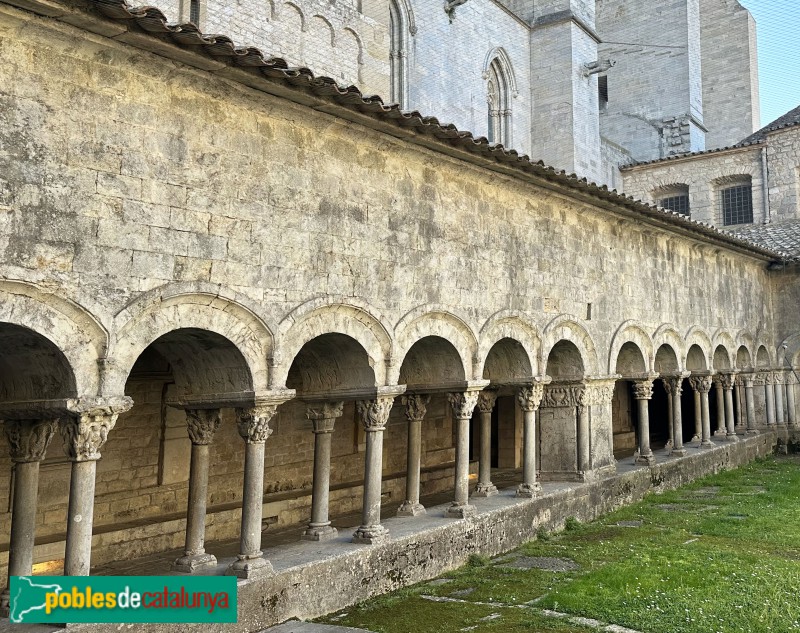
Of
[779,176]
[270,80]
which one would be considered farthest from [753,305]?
[270,80]

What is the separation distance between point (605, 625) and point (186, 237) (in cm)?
500

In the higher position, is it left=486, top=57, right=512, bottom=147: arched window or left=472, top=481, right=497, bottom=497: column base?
left=486, top=57, right=512, bottom=147: arched window

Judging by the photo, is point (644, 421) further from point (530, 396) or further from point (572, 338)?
point (530, 396)

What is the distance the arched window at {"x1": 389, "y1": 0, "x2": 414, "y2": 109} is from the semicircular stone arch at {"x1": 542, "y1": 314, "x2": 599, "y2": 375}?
8.05 m

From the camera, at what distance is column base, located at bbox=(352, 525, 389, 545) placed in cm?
819

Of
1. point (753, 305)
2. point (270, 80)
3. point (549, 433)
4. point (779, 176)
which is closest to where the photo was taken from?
point (270, 80)

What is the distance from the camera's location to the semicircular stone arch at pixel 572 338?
11.4 m

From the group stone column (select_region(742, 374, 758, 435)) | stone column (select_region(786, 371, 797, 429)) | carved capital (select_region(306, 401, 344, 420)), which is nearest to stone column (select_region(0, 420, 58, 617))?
carved capital (select_region(306, 401, 344, 420))

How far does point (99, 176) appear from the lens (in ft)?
19.9

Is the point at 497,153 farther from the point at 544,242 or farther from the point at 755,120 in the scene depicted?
the point at 755,120

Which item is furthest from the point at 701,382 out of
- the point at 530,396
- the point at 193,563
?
the point at 193,563

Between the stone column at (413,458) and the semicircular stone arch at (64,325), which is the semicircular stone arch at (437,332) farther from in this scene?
the semicircular stone arch at (64,325)

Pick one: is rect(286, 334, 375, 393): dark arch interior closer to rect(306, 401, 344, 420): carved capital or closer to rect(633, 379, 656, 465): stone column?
rect(306, 401, 344, 420): carved capital

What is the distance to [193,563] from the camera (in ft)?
23.9
